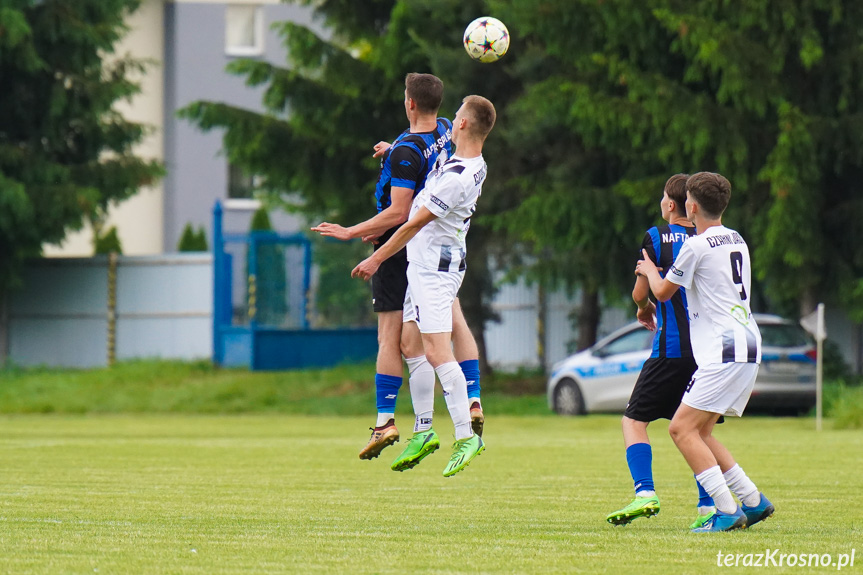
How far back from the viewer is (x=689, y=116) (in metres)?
21.1

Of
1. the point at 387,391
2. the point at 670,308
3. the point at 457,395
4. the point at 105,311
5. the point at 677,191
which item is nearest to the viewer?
the point at 670,308

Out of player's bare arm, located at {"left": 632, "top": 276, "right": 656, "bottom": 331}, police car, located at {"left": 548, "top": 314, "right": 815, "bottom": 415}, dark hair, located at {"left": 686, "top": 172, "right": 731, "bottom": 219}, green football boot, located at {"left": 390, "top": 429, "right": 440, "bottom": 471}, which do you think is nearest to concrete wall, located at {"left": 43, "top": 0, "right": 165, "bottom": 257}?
police car, located at {"left": 548, "top": 314, "right": 815, "bottom": 415}

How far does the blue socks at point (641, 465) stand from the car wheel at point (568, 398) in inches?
615

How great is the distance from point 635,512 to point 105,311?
85.9 ft

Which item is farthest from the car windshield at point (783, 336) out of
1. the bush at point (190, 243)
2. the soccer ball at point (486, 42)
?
the bush at point (190, 243)

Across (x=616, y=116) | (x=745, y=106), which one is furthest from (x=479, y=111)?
(x=745, y=106)

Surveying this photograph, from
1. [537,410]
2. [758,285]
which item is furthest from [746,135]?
[537,410]

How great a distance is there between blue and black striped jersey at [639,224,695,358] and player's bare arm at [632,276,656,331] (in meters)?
0.11

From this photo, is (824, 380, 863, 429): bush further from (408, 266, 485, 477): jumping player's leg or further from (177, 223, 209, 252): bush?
(177, 223, 209, 252): bush

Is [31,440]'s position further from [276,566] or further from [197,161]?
[197,161]

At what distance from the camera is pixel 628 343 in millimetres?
23078

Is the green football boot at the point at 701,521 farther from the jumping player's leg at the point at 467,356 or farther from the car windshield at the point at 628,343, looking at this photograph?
the car windshield at the point at 628,343

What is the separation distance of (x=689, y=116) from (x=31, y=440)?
11.0 metres

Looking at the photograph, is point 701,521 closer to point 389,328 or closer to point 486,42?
point 389,328
